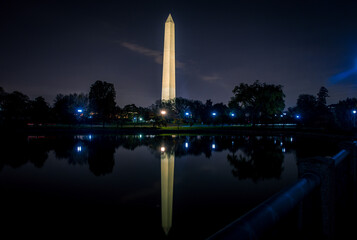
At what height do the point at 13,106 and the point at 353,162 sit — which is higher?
the point at 13,106

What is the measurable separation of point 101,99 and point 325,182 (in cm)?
6323

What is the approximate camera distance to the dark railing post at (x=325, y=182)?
2.65 metres

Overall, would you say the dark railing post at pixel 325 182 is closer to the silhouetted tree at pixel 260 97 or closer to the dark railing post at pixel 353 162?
the dark railing post at pixel 353 162

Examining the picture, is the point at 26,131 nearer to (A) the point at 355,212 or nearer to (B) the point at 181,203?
(B) the point at 181,203

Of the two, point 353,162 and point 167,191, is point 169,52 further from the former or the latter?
point 353,162

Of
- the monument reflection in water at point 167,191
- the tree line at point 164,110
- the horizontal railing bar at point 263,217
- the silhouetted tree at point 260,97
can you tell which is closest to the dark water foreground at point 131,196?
the monument reflection in water at point 167,191

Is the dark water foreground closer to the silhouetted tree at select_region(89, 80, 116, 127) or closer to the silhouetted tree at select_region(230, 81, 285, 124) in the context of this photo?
the silhouetted tree at select_region(230, 81, 285, 124)

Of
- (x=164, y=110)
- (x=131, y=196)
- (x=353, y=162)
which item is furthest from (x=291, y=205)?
(x=164, y=110)

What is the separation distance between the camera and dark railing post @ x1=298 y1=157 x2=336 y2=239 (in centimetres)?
265

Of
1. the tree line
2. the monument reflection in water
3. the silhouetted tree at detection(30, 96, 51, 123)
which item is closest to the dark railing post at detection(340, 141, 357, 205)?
the monument reflection in water

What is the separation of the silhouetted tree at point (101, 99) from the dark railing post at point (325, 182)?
201 feet

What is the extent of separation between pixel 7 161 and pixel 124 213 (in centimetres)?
1092

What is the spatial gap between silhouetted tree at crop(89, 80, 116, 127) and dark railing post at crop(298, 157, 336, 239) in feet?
201

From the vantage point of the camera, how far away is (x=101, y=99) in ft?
199
